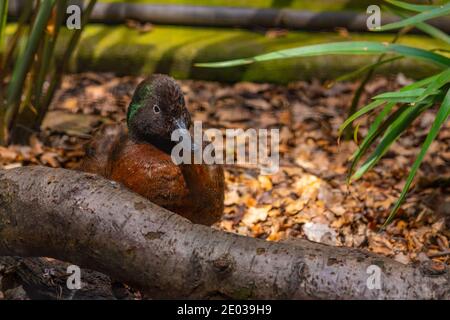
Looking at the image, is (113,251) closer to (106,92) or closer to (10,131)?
(10,131)

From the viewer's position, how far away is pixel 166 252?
2553mm

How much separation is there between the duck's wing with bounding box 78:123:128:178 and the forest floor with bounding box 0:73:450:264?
75cm

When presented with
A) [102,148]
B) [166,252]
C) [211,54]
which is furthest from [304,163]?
[166,252]

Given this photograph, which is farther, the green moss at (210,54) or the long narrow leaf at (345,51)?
the green moss at (210,54)

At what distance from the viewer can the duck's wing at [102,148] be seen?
3.38 m

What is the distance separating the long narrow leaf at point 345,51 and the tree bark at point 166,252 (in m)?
0.70

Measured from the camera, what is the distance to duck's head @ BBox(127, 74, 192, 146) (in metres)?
3.14

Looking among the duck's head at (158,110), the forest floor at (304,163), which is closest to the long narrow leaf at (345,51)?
the duck's head at (158,110)

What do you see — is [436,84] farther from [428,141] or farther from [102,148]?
[102,148]

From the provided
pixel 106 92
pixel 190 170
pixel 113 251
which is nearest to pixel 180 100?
pixel 190 170

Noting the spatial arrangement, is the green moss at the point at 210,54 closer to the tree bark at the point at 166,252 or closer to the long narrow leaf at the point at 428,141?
the long narrow leaf at the point at 428,141

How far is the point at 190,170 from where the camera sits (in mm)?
3258

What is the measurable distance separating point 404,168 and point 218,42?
5.60ft

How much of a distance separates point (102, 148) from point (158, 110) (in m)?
0.38
